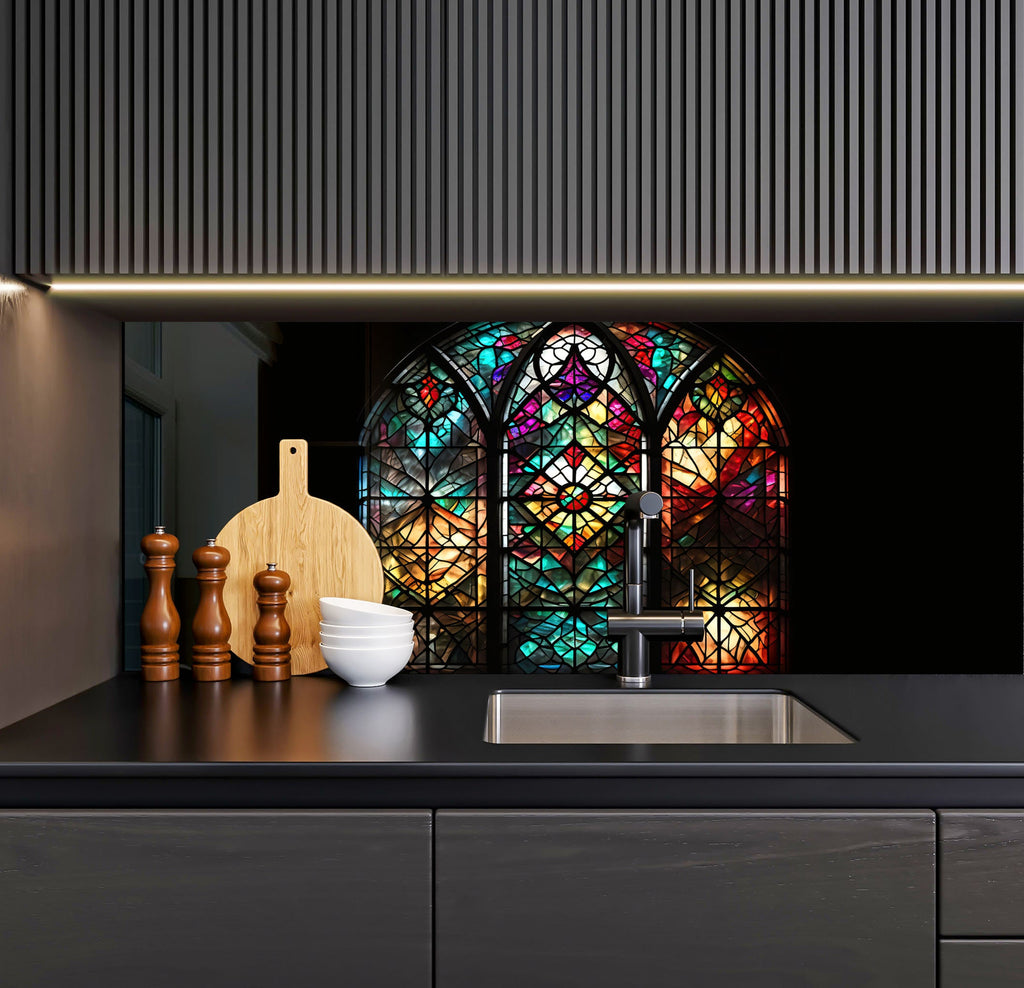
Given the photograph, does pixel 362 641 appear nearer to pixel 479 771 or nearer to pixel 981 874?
pixel 479 771

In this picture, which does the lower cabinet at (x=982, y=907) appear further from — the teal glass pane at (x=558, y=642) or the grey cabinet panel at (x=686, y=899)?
the teal glass pane at (x=558, y=642)

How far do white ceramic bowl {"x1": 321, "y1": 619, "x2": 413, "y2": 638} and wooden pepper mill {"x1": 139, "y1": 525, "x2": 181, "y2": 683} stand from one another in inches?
12.1

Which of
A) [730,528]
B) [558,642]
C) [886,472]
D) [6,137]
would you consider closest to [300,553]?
[558,642]

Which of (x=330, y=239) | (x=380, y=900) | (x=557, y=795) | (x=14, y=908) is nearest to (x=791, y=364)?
(x=330, y=239)

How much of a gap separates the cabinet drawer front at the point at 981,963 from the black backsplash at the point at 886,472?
756 mm

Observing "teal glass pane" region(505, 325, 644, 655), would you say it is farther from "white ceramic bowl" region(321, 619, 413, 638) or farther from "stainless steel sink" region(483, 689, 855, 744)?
"white ceramic bowl" region(321, 619, 413, 638)

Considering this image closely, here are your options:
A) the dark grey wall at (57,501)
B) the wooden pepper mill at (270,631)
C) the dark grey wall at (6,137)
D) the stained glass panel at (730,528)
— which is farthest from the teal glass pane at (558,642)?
the dark grey wall at (6,137)

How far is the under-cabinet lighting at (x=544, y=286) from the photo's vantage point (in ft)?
4.58

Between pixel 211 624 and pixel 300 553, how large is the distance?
22 centimetres

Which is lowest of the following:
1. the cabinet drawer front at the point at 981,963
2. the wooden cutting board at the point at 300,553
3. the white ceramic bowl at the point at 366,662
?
the cabinet drawer front at the point at 981,963

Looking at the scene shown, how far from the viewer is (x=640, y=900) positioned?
1.04 meters

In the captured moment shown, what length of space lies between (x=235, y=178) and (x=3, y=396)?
50cm

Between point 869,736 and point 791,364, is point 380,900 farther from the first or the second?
point 791,364

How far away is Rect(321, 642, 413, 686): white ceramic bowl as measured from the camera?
1541mm
